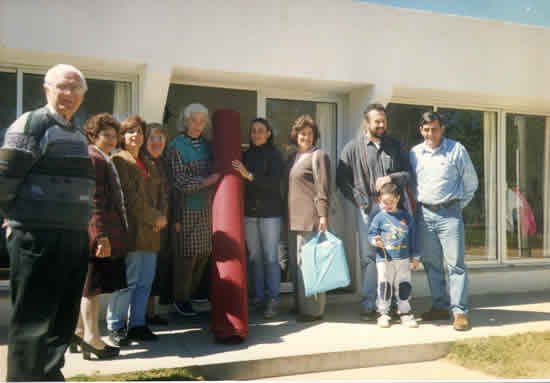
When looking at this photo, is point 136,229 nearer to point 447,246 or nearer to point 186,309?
point 186,309

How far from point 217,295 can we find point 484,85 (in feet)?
13.2

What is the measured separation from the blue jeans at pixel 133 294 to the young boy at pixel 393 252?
196 centimetres

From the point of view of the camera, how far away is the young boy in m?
4.31

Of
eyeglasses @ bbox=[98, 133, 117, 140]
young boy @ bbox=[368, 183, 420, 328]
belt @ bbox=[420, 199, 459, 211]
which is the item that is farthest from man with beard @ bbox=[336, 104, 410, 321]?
eyeglasses @ bbox=[98, 133, 117, 140]

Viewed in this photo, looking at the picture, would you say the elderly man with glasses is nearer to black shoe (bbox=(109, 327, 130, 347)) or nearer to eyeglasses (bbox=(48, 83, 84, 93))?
eyeglasses (bbox=(48, 83, 84, 93))

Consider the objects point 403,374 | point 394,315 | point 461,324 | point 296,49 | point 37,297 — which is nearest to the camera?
point 37,297

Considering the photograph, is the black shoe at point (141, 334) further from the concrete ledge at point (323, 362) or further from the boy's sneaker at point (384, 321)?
the boy's sneaker at point (384, 321)

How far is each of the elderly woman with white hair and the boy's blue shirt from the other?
1487 mm

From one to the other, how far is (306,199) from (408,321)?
1406mm

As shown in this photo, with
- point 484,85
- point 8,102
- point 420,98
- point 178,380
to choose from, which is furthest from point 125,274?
point 484,85

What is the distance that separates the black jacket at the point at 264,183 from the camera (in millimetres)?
4562

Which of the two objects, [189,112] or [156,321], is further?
[156,321]

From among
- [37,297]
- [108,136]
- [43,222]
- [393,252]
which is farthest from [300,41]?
[37,297]

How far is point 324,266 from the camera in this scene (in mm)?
4227
